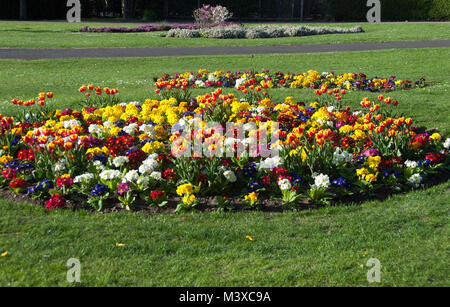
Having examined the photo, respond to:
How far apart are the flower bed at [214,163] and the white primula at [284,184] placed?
0.03 feet

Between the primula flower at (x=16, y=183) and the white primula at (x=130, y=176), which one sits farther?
the primula flower at (x=16, y=183)

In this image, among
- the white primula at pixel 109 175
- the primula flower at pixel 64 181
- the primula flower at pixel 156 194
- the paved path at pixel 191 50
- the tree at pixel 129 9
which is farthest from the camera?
the tree at pixel 129 9

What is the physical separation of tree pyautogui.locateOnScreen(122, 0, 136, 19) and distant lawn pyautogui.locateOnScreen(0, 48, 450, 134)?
75.7 ft

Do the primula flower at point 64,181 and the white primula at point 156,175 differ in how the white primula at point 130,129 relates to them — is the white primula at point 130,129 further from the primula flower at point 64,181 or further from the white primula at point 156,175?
the primula flower at point 64,181

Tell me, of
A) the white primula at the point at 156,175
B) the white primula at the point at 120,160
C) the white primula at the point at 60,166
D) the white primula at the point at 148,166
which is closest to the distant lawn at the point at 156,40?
the white primula at the point at 60,166

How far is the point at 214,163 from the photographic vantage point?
5.50m

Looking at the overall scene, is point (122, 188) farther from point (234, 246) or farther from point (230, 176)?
point (234, 246)

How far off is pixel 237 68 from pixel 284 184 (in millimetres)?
9436

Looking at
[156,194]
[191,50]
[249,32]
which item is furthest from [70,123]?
[249,32]

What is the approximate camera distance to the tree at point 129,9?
37.4m

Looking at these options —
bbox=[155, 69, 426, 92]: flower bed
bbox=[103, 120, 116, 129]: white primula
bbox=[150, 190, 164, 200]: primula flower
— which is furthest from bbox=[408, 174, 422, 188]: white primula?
bbox=[155, 69, 426, 92]: flower bed

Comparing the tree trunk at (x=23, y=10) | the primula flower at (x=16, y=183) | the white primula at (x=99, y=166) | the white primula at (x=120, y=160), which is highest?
the tree trunk at (x=23, y=10)

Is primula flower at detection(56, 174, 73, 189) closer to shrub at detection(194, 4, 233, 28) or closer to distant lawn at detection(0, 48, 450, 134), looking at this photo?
distant lawn at detection(0, 48, 450, 134)
